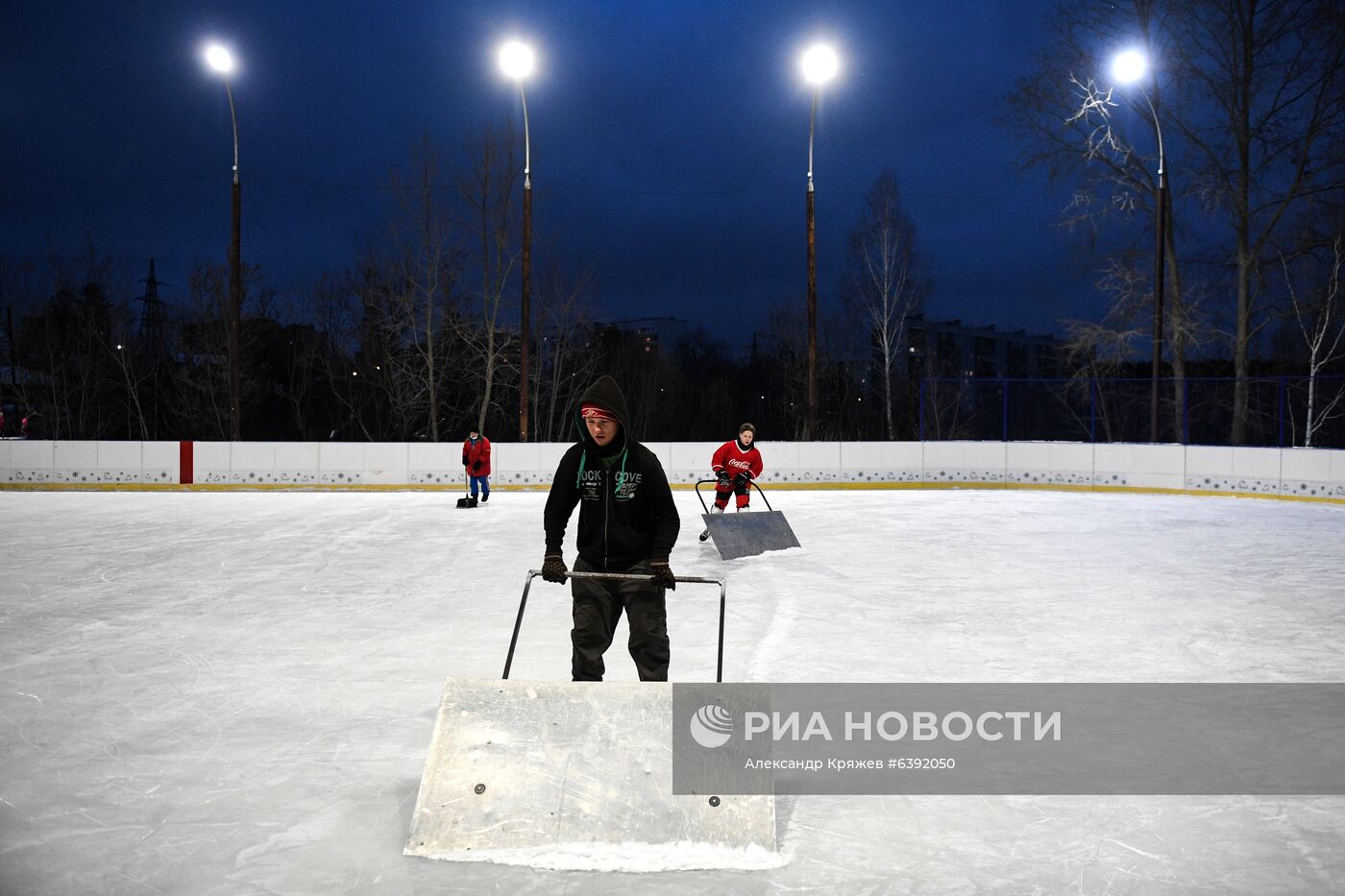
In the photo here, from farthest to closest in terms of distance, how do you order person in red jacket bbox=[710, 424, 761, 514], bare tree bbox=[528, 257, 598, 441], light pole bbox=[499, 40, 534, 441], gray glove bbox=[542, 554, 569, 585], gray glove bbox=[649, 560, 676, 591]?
bare tree bbox=[528, 257, 598, 441], light pole bbox=[499, 40, 534, 441], person in red jacket bbox=[710, 424, 761, 514], gray glove bbox=[649, 560, 676, 591], gray glove bbox=[542, 554, 569, 585]

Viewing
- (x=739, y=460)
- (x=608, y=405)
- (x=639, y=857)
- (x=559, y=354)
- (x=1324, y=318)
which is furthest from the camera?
(x=559, y=354)

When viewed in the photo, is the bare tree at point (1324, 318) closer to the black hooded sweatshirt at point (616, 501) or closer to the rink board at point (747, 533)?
the rink board at point (747, 533)

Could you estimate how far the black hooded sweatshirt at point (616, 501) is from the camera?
459 centimetres

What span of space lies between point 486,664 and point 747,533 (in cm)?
523

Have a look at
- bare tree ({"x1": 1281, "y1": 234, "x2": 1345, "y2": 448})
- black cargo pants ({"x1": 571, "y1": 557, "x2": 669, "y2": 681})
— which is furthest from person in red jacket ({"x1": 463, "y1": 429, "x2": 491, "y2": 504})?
bare tree ({"x1": 1281, "y1": 234, "x2": 1345, "y2": 448})

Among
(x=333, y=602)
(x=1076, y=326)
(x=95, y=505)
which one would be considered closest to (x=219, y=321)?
(x=95, y=505)

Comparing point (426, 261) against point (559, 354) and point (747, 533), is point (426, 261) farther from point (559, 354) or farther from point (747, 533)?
point (747, 533)

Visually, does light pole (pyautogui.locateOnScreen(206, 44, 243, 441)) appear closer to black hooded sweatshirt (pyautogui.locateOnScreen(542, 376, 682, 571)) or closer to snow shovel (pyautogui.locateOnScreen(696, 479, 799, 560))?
snow shovel (pyautogui.locateOnScreen(696, 479, 799, 560))

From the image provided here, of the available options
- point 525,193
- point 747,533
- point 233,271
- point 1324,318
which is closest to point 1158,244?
point 1324,318

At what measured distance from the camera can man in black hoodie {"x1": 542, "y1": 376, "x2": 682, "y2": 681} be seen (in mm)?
4543

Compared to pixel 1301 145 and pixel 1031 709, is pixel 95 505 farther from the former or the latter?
pixel 1301 145

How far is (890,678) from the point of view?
6.14 meters

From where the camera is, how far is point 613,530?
4.59 m

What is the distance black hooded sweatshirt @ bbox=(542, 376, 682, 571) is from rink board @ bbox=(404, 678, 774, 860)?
1.01 m
